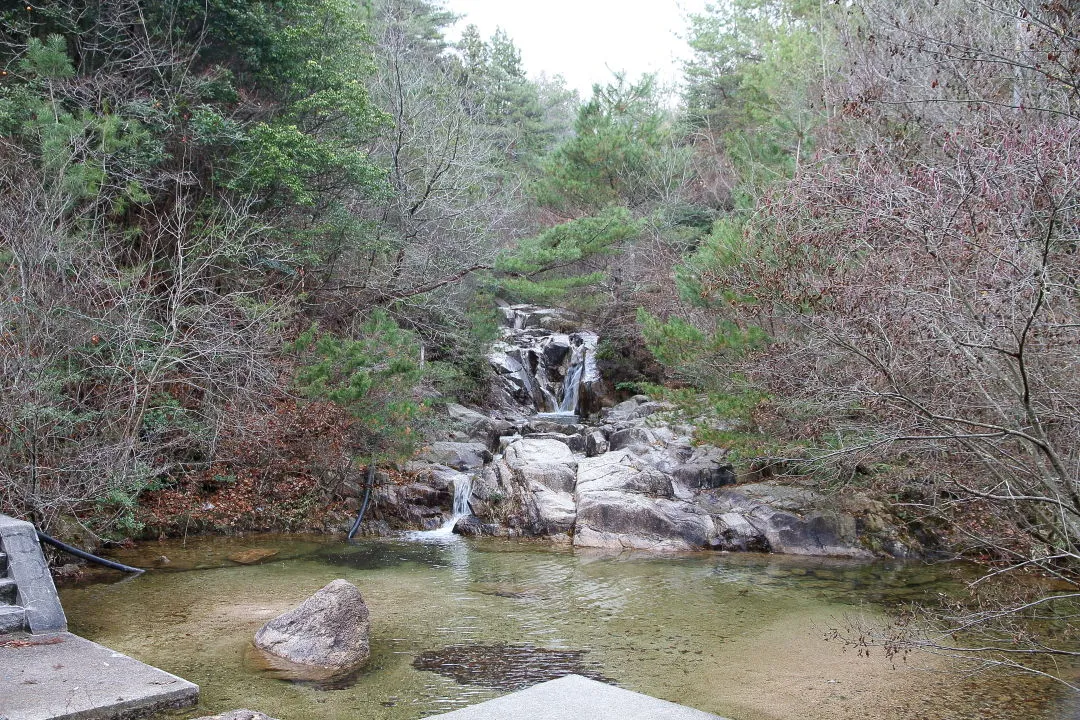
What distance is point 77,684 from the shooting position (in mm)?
4980

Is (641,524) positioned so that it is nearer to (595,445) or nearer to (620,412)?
(595,445)

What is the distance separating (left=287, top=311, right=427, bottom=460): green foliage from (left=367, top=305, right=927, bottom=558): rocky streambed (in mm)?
1120

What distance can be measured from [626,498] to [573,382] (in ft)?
29.7

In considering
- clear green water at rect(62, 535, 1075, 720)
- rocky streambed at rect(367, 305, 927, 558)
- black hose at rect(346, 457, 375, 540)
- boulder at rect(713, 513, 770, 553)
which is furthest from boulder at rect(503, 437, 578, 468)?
boulder at rect(713, 513, 770, 553)

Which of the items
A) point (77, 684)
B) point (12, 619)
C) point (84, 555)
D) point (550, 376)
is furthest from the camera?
point (550, 376)

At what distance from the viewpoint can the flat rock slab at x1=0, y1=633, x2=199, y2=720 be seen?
4.55 m

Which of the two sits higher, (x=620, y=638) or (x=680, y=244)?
(x=680, y=244)

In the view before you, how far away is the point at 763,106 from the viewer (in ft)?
73.3

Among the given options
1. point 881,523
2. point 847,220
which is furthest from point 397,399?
point 847,220

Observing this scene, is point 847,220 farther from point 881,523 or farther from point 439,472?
point 439,472

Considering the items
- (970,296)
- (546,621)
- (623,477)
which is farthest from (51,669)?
(623,477)

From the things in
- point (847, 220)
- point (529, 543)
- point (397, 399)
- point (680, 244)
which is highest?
point (680, 244)

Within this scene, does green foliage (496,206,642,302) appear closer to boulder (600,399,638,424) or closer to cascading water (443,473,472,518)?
boulder (600,399,638,424)

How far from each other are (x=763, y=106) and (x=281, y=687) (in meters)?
20.6
